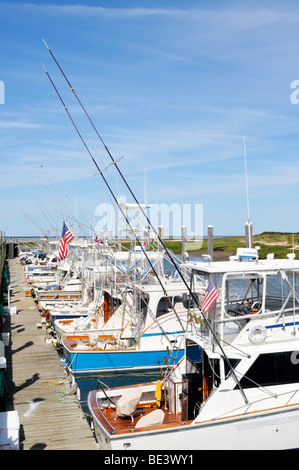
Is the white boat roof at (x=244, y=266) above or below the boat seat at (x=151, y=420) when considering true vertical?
above

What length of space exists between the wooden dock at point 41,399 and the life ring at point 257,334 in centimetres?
364

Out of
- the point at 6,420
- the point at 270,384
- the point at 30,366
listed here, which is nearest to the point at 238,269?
the point at 270,384

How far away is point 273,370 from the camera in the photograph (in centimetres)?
862

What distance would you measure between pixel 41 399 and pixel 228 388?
18.6ft

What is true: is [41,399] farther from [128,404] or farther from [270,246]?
[270,246]

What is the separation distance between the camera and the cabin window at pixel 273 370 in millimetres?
8438

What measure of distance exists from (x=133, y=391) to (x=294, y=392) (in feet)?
9.55

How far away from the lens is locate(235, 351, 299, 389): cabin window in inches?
332

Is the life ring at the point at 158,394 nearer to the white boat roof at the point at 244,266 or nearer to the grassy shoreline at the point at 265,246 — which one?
the white boat roof at the point at 244,266

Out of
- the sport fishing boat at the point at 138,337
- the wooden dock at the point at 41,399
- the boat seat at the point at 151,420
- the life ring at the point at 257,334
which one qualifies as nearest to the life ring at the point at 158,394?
the boat seat at the point at 151,420

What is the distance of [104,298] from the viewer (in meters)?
19.8

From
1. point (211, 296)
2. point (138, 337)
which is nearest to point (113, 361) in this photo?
point (138, 337)

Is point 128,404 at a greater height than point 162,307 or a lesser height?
lesser
